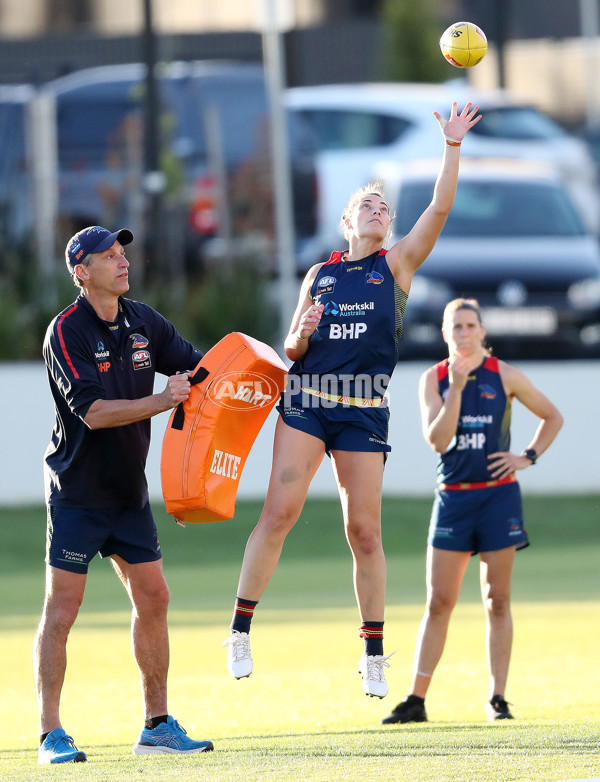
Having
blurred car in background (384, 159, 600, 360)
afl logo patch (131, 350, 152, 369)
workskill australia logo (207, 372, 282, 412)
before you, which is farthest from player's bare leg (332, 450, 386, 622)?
blurred car in background (384, 159, 600, 360)

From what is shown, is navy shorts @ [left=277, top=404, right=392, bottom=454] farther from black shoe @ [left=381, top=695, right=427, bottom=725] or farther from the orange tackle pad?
black shoe @ [left=381, top=695, right=427, bottom=725]

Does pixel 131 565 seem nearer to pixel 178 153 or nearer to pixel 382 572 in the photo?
pixel 382 572

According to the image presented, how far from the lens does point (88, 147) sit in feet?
65.1

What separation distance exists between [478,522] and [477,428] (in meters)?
0.49

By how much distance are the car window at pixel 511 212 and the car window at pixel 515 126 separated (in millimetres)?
1609

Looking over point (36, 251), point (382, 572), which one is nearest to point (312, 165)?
point (36, 251)

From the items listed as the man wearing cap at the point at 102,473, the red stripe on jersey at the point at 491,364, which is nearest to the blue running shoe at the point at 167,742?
the man wearing cap at the point at 102,473

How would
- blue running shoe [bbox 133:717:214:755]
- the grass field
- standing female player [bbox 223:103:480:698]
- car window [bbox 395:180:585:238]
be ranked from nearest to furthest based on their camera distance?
the grass field
blue running shoe [bbox 133:717:214:755]
standing female player [bbox 223:103:480:698]
car window [bbox 395:180:585:238]

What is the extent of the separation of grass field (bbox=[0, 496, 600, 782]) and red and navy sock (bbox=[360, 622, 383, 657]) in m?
0.38

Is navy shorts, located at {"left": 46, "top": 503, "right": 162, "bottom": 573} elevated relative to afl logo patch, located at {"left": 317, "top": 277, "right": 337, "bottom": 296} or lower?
lower

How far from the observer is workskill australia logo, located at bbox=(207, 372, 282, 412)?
6.99 m

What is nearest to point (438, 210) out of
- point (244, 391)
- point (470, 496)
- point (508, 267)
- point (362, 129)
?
point (244, 391)

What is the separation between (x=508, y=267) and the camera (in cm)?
1777

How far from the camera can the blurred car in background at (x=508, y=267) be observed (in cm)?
1766
